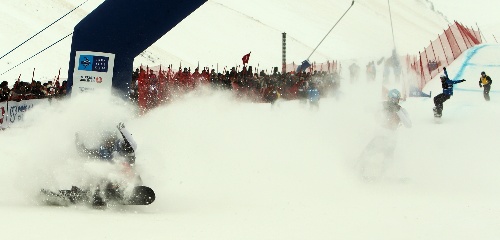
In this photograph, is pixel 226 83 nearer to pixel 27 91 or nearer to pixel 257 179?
pixel 27 91

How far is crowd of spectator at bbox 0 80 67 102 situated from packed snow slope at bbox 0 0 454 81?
8.72 metres

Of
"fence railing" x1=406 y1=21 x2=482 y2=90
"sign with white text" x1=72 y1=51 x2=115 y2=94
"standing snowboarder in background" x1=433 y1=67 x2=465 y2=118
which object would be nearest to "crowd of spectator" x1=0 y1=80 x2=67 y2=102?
"sign with white text" x1=72 y1=51 x2=115 y2=94

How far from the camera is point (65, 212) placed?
6.90 metres

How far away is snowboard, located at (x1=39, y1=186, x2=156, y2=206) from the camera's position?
23.7 feet

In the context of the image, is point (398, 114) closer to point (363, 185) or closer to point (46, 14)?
point (363, 185)

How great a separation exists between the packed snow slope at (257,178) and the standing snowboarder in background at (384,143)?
23cm

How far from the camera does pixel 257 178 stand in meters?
10.1

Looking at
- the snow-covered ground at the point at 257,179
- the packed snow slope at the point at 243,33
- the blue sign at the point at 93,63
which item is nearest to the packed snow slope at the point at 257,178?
the snow-covered ground at the point at 257,179

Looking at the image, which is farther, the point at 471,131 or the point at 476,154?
the point at 471,131

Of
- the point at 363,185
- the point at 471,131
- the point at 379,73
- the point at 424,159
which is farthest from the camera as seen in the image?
the point at 379,73

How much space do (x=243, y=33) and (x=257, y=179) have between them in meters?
45.5

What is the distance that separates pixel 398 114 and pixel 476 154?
4545 mm

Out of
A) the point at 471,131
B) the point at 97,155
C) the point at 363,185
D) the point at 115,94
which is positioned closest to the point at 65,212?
the point at 97,155

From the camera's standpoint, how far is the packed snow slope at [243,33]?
32.2 m
